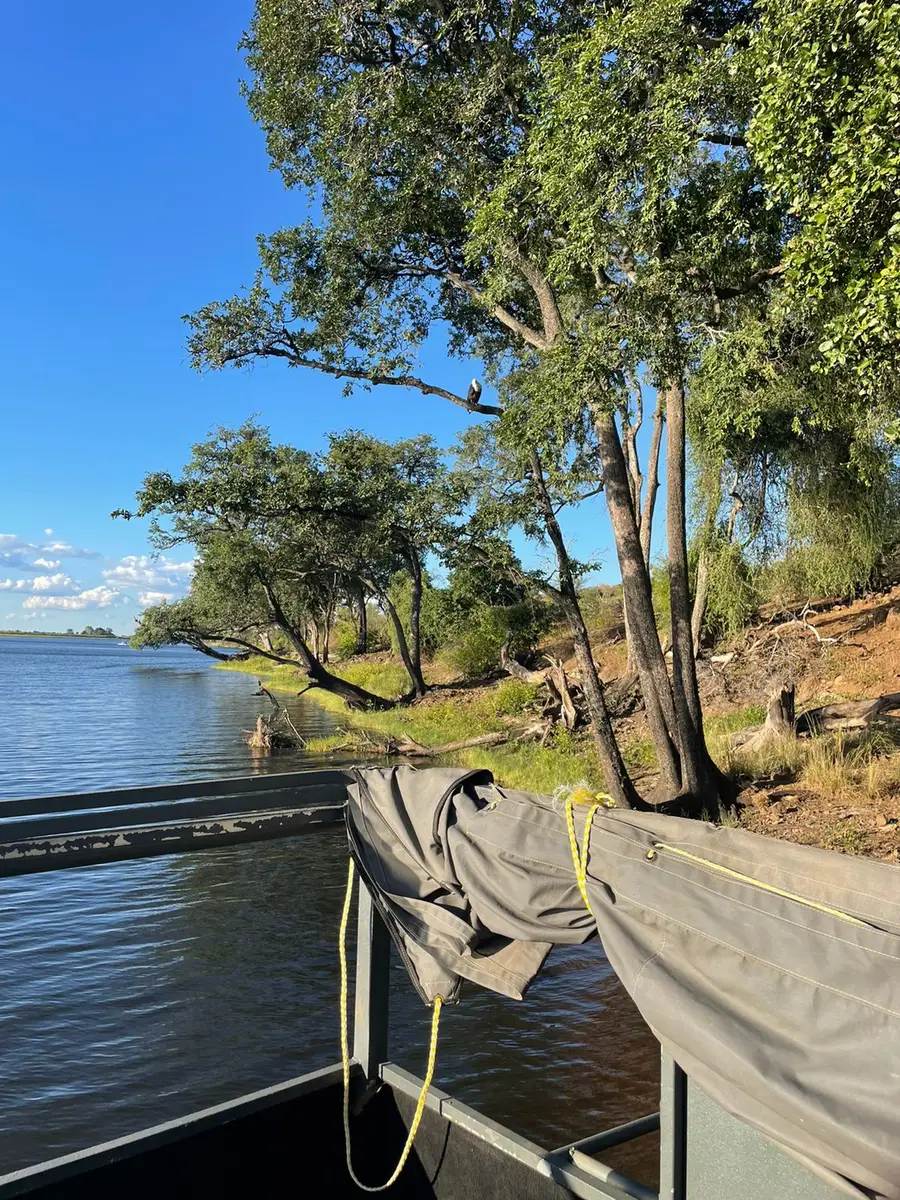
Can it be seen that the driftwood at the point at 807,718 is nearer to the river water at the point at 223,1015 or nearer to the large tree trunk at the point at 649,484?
the large tree trunk at the point at 649,484

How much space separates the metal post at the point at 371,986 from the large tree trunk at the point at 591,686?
26.5 ft

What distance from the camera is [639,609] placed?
37.9 ft

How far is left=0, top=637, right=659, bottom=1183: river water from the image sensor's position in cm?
633

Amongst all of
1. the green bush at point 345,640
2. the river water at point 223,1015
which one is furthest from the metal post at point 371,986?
the green bush at point 345,640

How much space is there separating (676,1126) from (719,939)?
0.77 m

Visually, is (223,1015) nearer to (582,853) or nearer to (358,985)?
(358,985)

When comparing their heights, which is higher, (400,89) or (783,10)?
(400,89)

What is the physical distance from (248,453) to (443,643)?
1687 centimetres

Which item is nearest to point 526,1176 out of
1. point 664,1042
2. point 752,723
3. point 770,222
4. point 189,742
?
point 664,1042

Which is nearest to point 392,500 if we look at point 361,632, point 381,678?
point 381,678

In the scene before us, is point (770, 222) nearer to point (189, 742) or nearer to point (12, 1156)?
point (12, 1156)

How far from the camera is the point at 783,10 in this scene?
270 inches

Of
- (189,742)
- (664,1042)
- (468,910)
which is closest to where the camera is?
(664,1042)

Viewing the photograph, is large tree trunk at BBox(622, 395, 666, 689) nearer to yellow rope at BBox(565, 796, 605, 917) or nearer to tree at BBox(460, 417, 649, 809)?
tree at BBox(460, 417, 649, 809)
